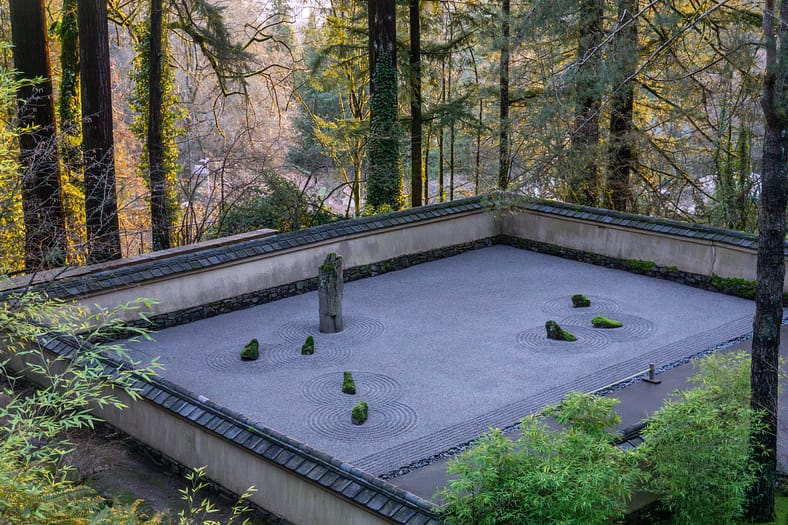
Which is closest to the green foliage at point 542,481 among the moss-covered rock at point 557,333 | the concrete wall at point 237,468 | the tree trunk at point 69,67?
the concrete wall at point 237,468

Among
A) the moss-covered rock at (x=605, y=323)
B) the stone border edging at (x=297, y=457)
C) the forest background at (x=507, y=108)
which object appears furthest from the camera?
the forest background at (x=507, y=108)

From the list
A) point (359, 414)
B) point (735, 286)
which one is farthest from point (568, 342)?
point (359, 414)

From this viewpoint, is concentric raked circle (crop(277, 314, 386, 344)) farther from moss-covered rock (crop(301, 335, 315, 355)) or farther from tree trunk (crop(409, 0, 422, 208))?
tree trunk (crop(409, 0, 422, 208))

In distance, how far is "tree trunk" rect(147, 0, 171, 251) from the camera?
1566cm

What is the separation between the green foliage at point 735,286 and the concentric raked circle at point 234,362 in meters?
7.26

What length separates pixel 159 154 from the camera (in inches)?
647

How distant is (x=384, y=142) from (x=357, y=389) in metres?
8.38

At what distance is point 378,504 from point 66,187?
38.3 ft

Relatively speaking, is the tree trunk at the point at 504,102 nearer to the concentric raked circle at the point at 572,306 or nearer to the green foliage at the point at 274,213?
the green foliage at the point at 274,213

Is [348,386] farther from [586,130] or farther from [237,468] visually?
[586,130]

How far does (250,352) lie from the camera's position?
11289 mm

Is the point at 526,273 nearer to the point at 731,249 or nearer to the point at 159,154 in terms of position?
the point at 731,249

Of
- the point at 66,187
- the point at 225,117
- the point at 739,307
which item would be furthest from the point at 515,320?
the point at 225,117

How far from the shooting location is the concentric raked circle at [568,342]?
11.5 m
